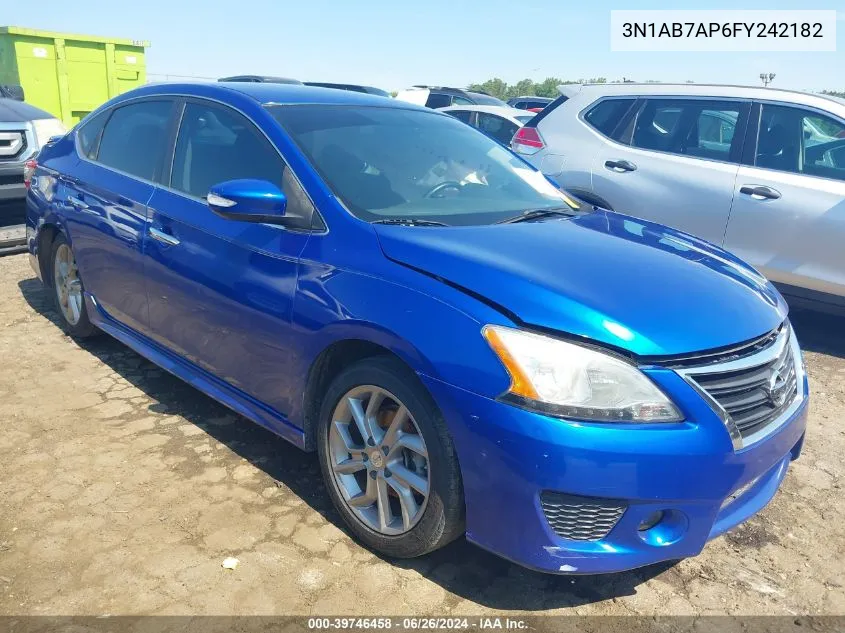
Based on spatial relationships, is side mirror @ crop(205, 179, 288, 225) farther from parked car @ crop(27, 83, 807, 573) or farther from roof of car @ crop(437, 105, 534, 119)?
roof of car @ crop(437, 105, 534, 119)

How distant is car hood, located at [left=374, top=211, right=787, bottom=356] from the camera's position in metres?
2.28

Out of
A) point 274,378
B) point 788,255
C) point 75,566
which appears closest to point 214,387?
point 274,378

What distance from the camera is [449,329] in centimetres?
231

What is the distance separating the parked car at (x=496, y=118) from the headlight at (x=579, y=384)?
8693 mm

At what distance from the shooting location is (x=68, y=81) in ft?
42.6

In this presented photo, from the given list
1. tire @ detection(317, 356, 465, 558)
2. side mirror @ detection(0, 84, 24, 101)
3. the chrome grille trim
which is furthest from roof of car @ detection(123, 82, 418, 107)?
side mirror @ detection(0, 84, 24, 101)

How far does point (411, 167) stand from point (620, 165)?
3031 millimetres

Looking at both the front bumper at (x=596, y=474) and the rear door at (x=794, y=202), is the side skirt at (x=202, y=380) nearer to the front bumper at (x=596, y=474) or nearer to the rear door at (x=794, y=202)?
the front bumper at (x=596, y=474)

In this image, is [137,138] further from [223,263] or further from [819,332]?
[819,332]

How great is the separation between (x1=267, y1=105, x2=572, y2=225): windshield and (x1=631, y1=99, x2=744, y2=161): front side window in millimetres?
2284

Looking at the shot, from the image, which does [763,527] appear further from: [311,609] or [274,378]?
[274,378]

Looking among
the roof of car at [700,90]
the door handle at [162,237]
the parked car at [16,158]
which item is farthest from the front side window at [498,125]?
the door handle at [162,237]

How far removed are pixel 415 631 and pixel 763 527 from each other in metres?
1.61

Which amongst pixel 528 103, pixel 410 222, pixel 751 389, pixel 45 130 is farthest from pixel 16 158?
pixel 528 103
